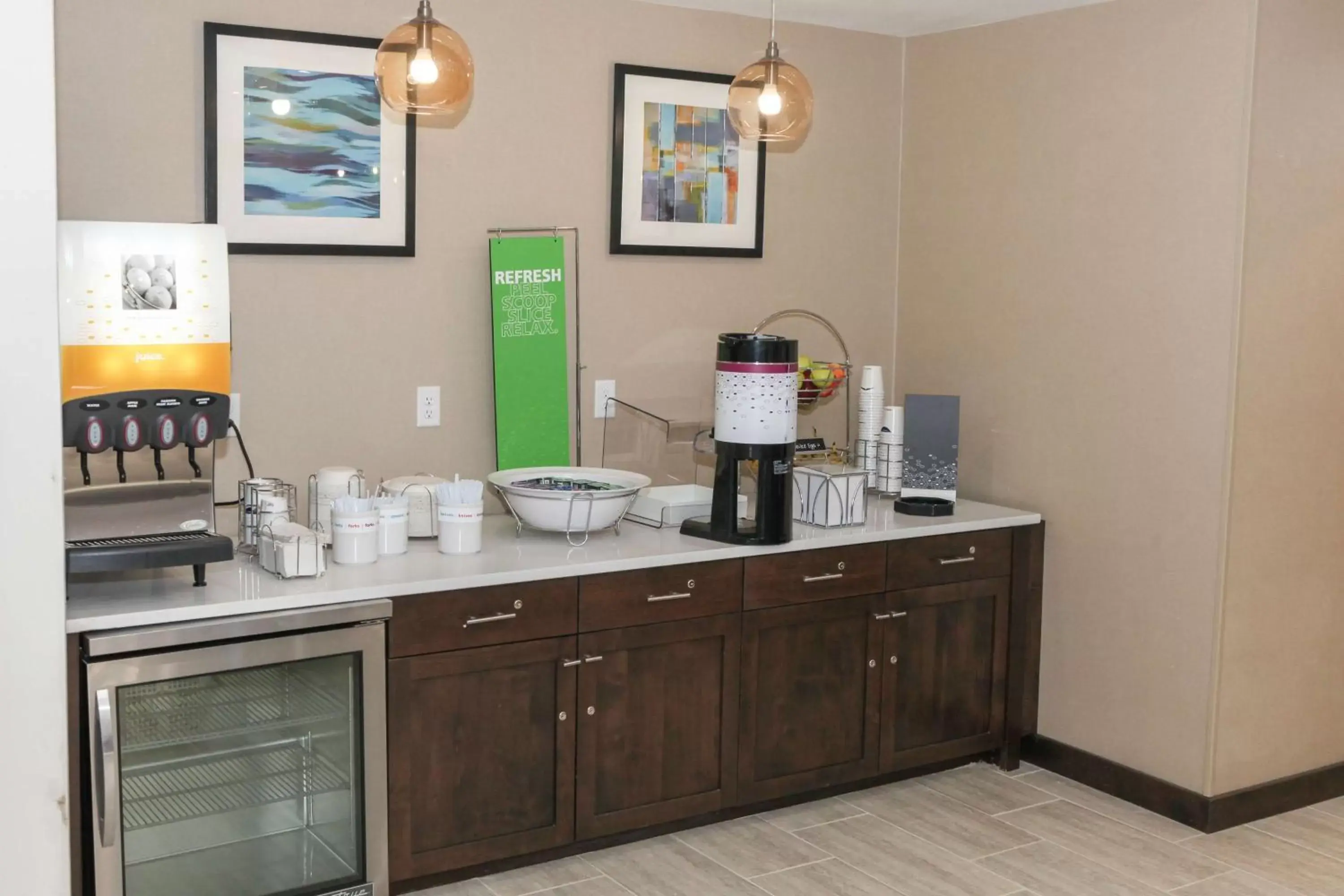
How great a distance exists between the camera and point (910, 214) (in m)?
4.59

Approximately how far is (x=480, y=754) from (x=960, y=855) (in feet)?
4.31

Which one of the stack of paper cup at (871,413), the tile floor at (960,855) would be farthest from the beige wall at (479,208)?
the tile floor at (960,855)

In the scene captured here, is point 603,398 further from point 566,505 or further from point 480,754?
point 480,754

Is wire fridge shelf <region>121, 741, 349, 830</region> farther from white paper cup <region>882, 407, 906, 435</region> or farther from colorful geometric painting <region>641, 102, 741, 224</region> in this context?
white paper cup <region>882, 407, 906, 435</region>

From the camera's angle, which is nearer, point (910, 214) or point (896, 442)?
point (896, 442)

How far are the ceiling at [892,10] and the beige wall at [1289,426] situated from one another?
0.63 m

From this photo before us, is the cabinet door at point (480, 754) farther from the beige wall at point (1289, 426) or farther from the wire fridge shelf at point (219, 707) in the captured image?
the beige wall at point (1289, 426)

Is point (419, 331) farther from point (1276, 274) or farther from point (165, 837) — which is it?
point (1276, 274)

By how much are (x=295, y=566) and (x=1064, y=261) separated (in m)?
2.42

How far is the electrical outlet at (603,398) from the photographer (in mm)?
4066

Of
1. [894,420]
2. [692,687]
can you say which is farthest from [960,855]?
[894,420]

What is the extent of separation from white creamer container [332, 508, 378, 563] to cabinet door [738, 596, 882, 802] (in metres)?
1.03

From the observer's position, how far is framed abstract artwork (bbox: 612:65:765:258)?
13.2 ft

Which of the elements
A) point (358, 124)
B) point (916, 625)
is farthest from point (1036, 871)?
point (358, 124)
